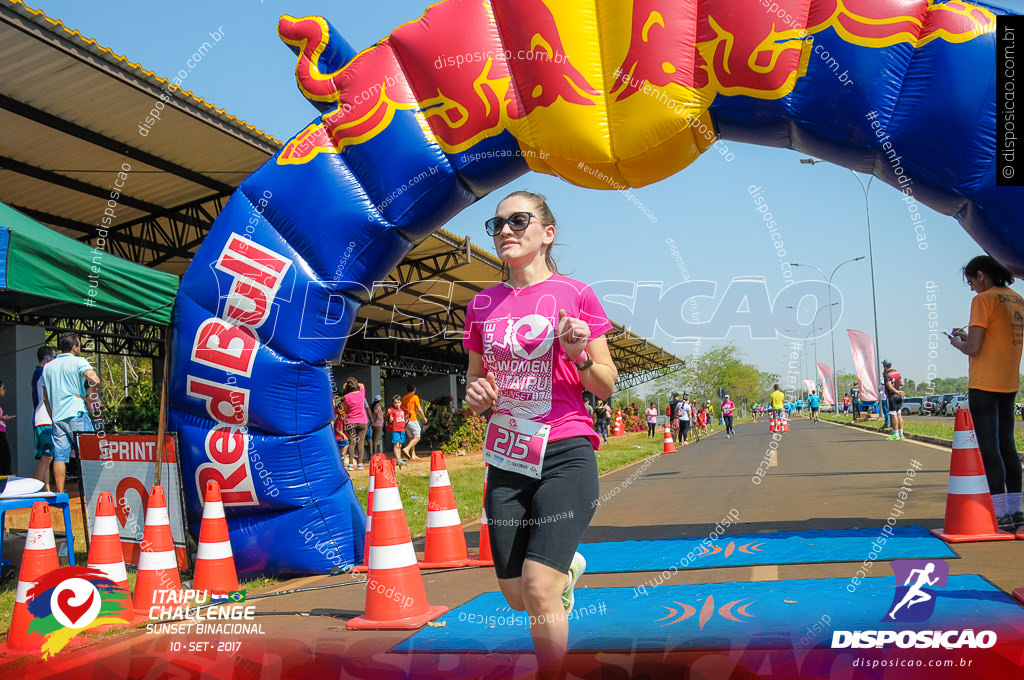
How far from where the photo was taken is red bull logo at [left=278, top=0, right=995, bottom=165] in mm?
4922

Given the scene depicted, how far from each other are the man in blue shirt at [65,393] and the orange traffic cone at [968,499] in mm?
7402

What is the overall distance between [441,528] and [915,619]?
3.37m

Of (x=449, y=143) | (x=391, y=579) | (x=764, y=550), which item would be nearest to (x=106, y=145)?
(x=449, y=143)

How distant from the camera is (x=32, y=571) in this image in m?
4.22

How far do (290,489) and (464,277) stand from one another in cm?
1427

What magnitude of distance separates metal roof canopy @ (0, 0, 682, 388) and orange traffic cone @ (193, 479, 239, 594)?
79.0 inches

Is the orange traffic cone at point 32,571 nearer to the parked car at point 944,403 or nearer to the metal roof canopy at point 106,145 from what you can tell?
the metal roof canopy at point 106,145

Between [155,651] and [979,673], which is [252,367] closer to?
[155,651]

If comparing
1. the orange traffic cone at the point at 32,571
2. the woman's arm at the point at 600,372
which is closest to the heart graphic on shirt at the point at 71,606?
the orange traffic cone at the point at 32,571

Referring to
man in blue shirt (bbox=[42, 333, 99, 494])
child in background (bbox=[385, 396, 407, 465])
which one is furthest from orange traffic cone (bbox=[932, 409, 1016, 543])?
child in background (bbox=[385, 396, 407, 465])

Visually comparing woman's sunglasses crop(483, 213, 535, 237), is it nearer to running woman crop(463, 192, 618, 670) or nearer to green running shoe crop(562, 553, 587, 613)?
running woman crop(463, 192, 618, 670)

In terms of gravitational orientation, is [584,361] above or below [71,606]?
above

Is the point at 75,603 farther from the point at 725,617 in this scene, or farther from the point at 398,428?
the point at 398,428

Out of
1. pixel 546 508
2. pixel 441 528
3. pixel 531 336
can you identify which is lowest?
pixel 441 528
